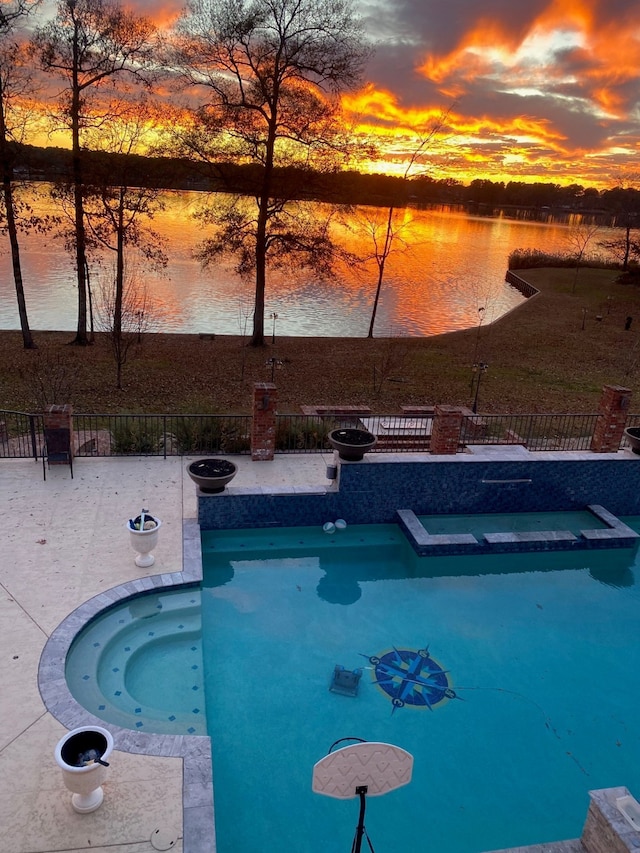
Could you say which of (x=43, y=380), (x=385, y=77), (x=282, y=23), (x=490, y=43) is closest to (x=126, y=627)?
(x=43, y=380)

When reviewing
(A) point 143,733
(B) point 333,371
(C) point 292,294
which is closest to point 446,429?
(A) point 143,733

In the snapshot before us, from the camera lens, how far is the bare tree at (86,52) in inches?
703

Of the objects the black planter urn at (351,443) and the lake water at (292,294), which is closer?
the black planter urn at (351,443)

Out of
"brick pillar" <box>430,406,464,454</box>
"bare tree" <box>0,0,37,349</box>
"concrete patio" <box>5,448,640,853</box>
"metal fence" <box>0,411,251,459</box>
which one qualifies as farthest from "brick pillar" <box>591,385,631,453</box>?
"bare tree" <box>0,0,37,349</box>

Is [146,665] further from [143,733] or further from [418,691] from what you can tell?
[418,691]

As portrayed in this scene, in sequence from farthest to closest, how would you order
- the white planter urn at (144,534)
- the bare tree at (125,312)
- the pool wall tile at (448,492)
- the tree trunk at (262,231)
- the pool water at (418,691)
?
the tree trunk at (262,231) < the bare tree at (125,312) < the pool wall tile at (448,492) < the white planter urn at (144,534) < the pool water at (418,691)

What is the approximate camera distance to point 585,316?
3303 centimetres

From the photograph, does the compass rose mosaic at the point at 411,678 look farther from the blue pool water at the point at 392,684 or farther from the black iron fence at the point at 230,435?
the black iron fence at the point at 230,435

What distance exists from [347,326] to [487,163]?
44.4 ft

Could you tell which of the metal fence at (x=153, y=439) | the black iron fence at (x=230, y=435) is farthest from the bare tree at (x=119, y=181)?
the metal fence at (x=153, y=439)

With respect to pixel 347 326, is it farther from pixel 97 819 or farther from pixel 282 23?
pixel 97 819

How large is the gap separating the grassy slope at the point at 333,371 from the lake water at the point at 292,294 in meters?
4.07

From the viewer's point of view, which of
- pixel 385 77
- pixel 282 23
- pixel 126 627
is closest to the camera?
pixel 126 627

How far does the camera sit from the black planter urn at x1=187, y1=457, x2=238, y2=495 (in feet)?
30.1
